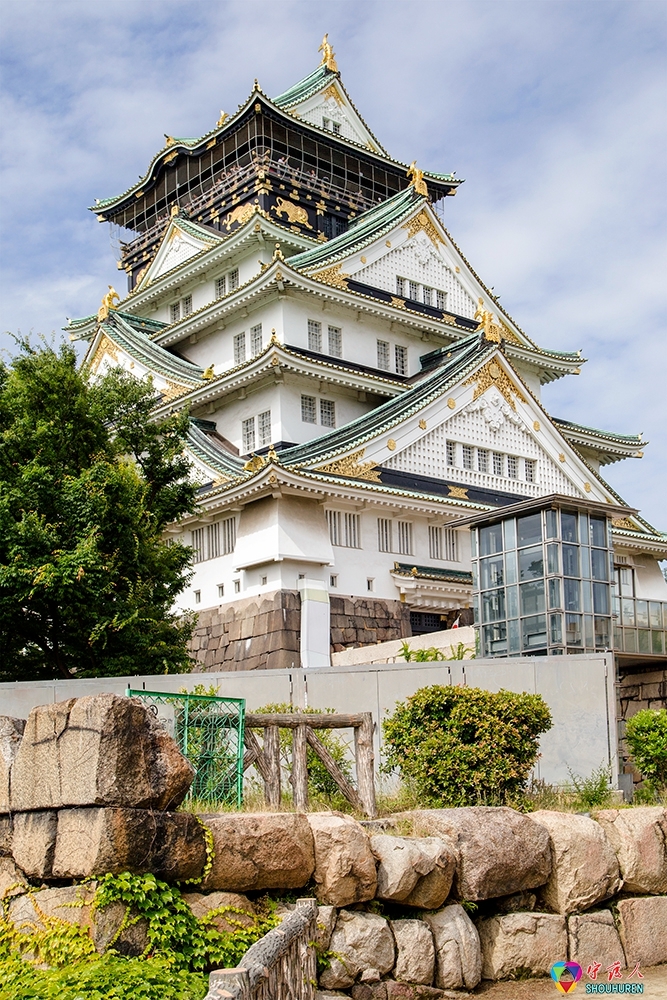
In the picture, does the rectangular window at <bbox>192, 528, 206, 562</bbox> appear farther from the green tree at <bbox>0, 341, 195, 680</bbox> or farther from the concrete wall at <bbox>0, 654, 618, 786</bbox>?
the concrete wall at <bbox>0, 654, 618, 786</bbox>

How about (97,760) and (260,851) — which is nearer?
(97,760)

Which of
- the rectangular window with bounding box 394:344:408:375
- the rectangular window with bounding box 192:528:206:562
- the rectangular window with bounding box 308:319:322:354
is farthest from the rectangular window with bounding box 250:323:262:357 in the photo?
the rectangular window with bounding box 192:528:206:562

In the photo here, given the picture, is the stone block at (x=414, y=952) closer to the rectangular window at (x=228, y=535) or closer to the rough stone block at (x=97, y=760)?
the rough stone block at (x=97, y=760)

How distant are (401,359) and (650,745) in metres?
22.9

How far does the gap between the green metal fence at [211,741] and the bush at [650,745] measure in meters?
6.65

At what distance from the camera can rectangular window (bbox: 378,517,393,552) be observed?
30672 millimetres

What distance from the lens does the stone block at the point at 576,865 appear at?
13.5 meters

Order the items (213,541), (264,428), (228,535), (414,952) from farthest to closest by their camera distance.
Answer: (264,428) < (213,541) < (228,535) < (414,952)

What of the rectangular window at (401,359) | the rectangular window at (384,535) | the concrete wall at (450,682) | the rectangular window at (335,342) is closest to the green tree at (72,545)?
the concrete wall at (450,682)

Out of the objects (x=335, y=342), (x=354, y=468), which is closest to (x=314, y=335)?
(x=335, y=342)

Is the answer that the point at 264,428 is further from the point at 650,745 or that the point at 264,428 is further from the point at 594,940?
the point at 594,940

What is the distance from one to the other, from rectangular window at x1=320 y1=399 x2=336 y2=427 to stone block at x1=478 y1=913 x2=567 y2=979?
22419 mm

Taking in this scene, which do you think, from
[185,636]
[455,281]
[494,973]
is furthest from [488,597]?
[455,281]

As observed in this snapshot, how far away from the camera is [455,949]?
12.5 metres
